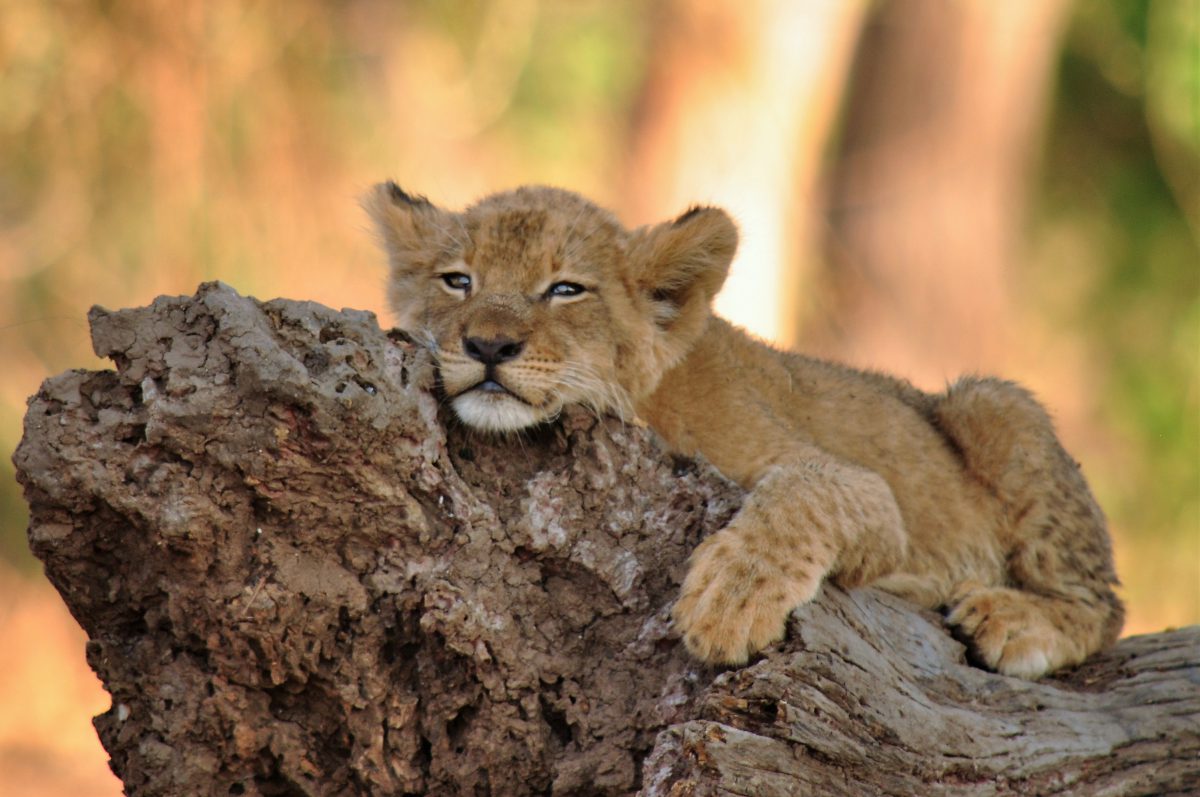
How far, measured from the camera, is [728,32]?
13.0 meters

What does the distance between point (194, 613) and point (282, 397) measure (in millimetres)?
711

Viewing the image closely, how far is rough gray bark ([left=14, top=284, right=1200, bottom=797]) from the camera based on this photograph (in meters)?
3.91

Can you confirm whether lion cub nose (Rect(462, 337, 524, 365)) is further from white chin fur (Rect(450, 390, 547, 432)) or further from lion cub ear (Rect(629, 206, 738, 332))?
lion cub ear (Rect(629, 206, 738, 332))

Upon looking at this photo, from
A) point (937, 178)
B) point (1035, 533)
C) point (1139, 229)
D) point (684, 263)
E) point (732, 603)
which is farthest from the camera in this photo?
point (1139, 229)

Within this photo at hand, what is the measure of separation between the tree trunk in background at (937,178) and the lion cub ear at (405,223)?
8.20m

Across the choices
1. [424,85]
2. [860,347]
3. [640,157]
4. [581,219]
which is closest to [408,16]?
[424,85]

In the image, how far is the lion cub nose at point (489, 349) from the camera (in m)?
4.68

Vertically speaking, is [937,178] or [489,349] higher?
[937,178]

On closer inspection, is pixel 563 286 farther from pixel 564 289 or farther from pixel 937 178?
pixel 937 178

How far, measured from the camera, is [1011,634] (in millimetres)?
5348

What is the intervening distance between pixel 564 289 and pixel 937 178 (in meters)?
10.3

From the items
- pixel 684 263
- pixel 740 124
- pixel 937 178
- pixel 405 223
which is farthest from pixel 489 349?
pixel 937 178

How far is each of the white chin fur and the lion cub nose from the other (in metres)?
0.15

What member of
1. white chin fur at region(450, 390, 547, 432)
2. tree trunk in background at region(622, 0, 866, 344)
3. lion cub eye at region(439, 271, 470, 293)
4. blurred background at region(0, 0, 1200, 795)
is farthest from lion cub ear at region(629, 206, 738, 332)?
tree trunk in background at region(622, 0, 866, 344)
